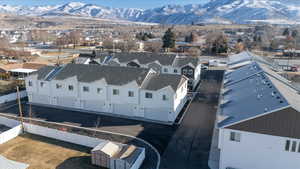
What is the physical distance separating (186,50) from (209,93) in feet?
168

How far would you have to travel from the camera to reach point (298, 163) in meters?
16.4

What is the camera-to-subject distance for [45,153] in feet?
70.3

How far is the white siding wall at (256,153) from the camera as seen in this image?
54.3ft

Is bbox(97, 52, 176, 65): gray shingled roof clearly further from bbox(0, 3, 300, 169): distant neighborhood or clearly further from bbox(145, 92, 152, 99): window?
bbox(145, 92, 152, 99): window

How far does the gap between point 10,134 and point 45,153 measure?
616cm

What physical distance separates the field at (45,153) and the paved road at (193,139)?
7.46 meters

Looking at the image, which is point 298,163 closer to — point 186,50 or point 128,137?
point 128,137

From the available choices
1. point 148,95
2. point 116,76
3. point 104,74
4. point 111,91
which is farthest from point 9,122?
point 148,95

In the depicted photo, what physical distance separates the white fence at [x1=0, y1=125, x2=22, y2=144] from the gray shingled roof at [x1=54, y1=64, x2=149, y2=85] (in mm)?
9831

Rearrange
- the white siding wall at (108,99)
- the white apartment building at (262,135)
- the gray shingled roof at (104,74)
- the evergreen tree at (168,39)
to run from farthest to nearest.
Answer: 1. the evergreen tree at (168,39)
2. the gray shingled roof at (104,74)
3. the white siding wall at (108,99)
4. the white apartment building at (262,135)

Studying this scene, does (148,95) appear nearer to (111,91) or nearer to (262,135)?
(111,91)

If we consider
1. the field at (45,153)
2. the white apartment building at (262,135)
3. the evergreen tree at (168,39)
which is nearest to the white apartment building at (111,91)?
the field at (45,153)

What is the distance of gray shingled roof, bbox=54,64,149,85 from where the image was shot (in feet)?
98.9

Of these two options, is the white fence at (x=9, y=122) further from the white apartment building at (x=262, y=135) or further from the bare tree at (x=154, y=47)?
the bare tree at (x=154, y=47)
